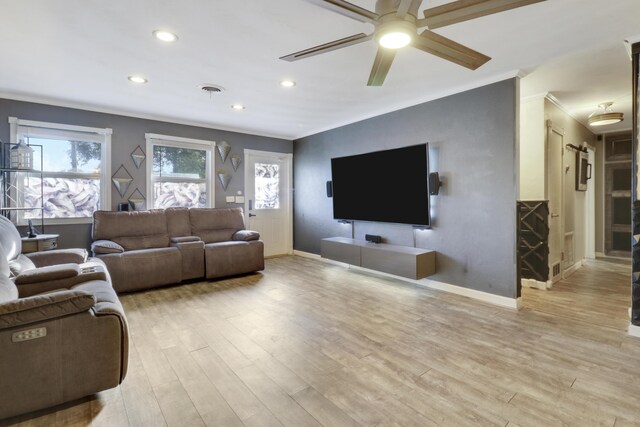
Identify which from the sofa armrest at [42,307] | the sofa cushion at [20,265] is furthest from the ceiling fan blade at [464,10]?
the sofa cushion at [20,265]

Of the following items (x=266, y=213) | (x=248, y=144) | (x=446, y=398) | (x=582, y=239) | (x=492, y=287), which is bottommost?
(x=446, y=398)

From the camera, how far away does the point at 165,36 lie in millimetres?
2510

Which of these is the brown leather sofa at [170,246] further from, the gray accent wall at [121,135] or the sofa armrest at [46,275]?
the sofa armrest at [46,275]

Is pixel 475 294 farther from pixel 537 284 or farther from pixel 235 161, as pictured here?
pixel 235 161

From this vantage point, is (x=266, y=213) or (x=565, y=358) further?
(x=266, y=213)

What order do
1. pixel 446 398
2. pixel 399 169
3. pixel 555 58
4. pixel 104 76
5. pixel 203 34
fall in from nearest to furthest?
1. pixel 446 398
2. pixel 203 34
3. pixel 555 58
4. pixel 104 76
5. pixel 399 169

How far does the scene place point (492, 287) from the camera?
347 cm

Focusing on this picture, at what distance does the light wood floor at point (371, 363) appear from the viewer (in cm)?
169

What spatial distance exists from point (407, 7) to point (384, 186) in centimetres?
297

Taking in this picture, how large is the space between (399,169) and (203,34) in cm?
283

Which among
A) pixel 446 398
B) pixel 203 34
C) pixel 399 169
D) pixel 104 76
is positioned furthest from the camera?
pixel 399 169

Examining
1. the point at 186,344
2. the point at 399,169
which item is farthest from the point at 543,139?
the point at 186,344

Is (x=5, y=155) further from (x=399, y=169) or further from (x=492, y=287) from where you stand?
(x=492, y=287)

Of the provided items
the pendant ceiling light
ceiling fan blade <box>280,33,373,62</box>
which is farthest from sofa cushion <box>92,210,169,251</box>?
the pendant ceiling light
